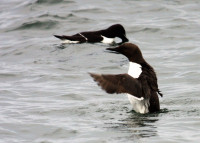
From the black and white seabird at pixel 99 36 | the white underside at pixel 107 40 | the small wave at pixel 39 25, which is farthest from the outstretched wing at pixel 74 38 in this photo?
the small wave at pixel 39 25

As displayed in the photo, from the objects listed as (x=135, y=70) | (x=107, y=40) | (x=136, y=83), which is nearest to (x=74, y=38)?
(x=107, y=40)

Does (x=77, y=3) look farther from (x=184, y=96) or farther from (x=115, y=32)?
(x=184, y=96)

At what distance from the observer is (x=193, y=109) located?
9.65 m

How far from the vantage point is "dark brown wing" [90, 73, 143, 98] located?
8547mm

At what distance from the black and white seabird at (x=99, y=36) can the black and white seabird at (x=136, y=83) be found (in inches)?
239

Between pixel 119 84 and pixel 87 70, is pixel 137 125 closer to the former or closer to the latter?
pixel 119 84

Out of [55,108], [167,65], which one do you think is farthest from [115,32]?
[55,108]

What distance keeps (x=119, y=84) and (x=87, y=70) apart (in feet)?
14.8

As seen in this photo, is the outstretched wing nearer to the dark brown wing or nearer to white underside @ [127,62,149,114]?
white underside @ [127,62,149,114]

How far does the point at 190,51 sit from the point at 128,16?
442cm

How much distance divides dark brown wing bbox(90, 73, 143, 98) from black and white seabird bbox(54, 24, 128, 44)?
7001mm

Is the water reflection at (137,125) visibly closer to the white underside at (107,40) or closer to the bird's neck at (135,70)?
the bird's neck at (135,70)

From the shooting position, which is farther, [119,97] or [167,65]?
[167,65]

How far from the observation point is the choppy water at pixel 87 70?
8617mm
